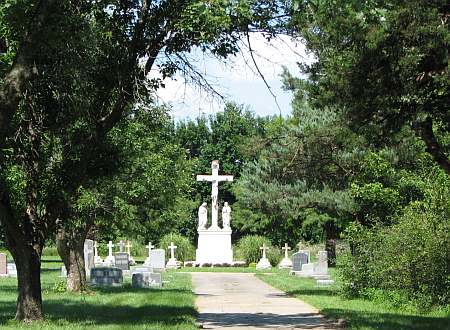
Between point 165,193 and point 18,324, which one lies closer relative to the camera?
point 18,324

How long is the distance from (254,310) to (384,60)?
8.51 m

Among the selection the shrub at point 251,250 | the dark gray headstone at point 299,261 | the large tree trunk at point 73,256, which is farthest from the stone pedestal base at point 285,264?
the large tree trunk at point 73,256

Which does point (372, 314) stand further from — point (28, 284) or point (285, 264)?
point (285, 264)

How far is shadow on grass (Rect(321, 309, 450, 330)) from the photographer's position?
14.7m

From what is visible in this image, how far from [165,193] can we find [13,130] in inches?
655

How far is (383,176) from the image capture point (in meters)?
28.2

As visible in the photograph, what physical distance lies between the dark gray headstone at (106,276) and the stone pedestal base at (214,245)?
2586 cm

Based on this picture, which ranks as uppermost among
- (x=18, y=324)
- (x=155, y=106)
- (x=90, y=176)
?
(x=155, y=106)

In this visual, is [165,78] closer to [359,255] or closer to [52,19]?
[52,19]

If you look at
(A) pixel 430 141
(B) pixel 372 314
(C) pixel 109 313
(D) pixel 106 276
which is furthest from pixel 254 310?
(D) pixel 106 276

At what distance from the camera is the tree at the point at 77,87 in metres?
13.9

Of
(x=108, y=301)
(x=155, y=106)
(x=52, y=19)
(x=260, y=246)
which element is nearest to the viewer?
(x=52, y=19)

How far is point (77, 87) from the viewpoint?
47.0 feet

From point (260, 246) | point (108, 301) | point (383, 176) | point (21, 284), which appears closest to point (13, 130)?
point (21, 284)
